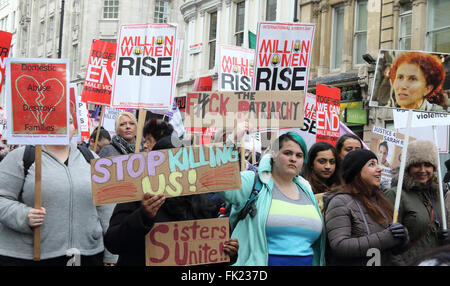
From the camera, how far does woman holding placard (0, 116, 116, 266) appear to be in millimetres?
4211

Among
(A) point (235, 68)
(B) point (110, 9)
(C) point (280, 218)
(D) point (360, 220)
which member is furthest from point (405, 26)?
(B) point (110, 9)

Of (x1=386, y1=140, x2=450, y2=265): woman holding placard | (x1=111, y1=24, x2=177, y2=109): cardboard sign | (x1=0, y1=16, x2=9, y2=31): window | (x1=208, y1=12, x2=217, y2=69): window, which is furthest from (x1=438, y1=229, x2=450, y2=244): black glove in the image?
(x1=0, y1=16, x2=9, y2=31): window

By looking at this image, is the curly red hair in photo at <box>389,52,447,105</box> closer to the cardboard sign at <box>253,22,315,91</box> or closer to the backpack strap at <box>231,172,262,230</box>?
the cardboard sign at <box>253,22,315,91</box>

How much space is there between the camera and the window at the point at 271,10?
22.4 m

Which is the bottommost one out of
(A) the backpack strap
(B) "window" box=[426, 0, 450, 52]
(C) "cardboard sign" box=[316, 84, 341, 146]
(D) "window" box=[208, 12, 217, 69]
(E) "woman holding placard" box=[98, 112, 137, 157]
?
(A) the backpack strap

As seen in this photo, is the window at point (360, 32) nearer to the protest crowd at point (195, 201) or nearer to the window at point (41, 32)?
the protest crowd at point (195, 201)

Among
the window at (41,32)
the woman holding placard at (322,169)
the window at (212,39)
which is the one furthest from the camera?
the window at (41,32)

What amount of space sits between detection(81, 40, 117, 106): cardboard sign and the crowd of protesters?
5.65 meters

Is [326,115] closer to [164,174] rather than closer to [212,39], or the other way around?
[164,174]

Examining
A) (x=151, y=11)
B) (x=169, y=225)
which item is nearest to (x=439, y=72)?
(x=169, y=225)

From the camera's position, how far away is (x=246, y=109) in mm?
4691

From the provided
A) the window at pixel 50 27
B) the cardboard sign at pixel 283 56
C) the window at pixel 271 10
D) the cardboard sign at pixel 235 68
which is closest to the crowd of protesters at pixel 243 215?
the cardboard sign at pixel 283 56

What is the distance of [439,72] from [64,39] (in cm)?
3878

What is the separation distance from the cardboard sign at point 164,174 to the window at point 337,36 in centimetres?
1521
